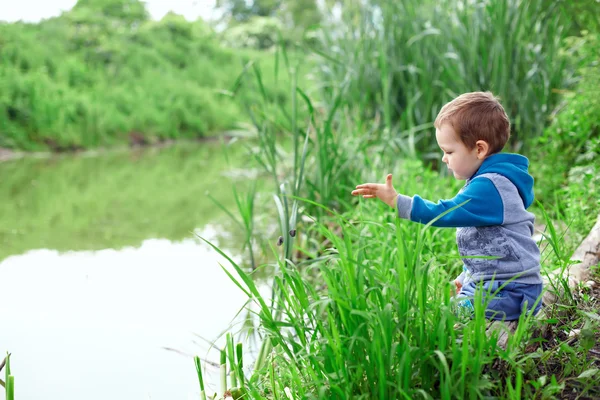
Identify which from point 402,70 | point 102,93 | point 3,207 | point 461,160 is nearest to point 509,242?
point 461,160

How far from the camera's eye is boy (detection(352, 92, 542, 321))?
1.57 meters

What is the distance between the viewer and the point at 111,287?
118 inches

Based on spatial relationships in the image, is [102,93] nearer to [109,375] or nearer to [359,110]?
[359,110]

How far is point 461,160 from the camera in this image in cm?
166

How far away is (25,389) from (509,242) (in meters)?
1.57

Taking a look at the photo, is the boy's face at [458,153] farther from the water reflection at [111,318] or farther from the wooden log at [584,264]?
the water reflection at [111,318]

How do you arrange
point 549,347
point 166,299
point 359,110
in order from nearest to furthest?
point 549,347, point 166,299, point 359,110

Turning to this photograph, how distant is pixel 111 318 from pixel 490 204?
171cm

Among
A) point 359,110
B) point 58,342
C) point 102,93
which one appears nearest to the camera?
point 58,342

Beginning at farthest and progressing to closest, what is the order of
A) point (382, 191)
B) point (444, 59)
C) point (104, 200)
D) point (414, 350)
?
point (104, 200) < point (444, 59) < point (382, 191) < point (414, 350)

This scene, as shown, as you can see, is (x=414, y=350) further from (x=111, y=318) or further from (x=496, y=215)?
(x=111, y=318)

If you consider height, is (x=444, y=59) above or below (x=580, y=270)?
above

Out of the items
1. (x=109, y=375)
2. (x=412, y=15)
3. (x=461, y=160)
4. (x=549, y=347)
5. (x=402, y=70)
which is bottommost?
(x=109, y=375)

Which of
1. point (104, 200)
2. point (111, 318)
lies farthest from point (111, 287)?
point (104, 200)
